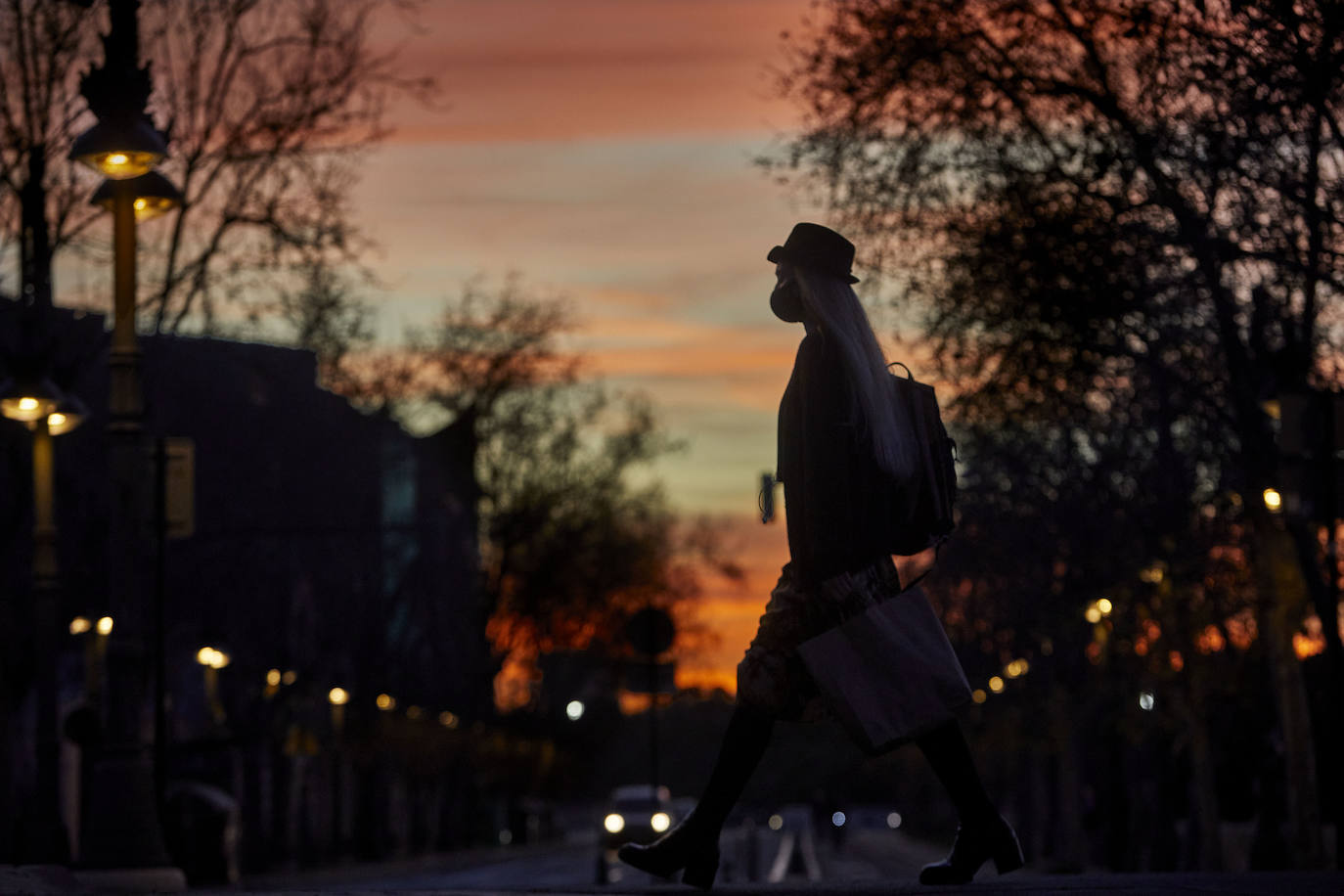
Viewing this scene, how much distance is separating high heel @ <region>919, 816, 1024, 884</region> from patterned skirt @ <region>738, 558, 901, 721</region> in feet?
2.36

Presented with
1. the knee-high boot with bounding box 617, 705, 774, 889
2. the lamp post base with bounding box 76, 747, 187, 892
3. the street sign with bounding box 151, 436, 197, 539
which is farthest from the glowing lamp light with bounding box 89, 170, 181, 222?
the knee-high boot with bounding box 617, 705, 774, 889

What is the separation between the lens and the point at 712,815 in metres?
8.43

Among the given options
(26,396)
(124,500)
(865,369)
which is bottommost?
(865,369)

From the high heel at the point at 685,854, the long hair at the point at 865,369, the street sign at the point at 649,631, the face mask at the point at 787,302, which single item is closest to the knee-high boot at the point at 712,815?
the high heel at the point at 685,854

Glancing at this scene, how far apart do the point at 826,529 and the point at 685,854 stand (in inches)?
52.2

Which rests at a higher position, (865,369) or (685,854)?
(865,369)

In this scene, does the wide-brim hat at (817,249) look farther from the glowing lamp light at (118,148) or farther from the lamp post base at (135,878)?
the glowing lamp light at (118,148)

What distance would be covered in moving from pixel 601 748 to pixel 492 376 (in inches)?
1539

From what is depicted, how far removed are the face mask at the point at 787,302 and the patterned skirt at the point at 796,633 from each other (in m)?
0.96

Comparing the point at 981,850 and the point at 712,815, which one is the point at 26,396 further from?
the point at 981,850

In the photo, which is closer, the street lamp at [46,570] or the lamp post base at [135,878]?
the lamp post base at [135,878]

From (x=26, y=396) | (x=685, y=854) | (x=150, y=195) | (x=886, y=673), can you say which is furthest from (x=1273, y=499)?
(x=886, y=673)

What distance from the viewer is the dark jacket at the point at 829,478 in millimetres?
8078

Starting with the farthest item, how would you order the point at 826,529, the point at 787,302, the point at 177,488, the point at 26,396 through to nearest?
the point at 26,396 < the point at 177,488 < the point at 787,302 < the point at 826,529
